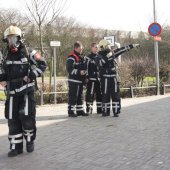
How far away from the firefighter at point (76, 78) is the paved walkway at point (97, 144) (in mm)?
376

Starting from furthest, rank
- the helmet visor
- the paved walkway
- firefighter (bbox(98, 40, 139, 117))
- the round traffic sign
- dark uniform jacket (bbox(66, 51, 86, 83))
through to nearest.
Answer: the round traffic sign < firefighter (bbox(98, 40, 139, 117)) < dark uniform jacket (bbox(66, 51, 86, 83)) < the helmet visor < the paved walkway

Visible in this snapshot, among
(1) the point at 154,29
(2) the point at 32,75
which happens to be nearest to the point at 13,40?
(2) the point at 32,75

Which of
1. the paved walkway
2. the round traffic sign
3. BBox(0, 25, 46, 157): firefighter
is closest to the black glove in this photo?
BBox(0, 25, 46, 157): firefighter

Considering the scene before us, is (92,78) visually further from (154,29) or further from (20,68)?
(154,29)

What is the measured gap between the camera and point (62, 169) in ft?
19.0

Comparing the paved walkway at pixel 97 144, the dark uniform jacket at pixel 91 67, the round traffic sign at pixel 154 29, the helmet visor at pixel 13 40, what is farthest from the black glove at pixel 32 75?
the round traffic sign at pixel 154 29

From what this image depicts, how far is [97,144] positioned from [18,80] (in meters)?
1.94

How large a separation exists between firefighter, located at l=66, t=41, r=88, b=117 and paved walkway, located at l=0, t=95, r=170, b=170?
376 millimetres

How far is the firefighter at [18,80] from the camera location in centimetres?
667

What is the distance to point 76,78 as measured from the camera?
10930mm

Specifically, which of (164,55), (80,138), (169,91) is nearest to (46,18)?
(169,91)

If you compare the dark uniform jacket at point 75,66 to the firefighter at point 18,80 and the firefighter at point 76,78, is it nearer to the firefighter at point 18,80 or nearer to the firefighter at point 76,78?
the firefighter at point 76,78

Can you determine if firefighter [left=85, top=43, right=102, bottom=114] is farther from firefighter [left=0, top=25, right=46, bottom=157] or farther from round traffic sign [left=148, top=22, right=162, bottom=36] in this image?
round traffic sign [left=148, top=22, right=162, bottom=36]

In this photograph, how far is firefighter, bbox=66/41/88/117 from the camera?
10.7m
